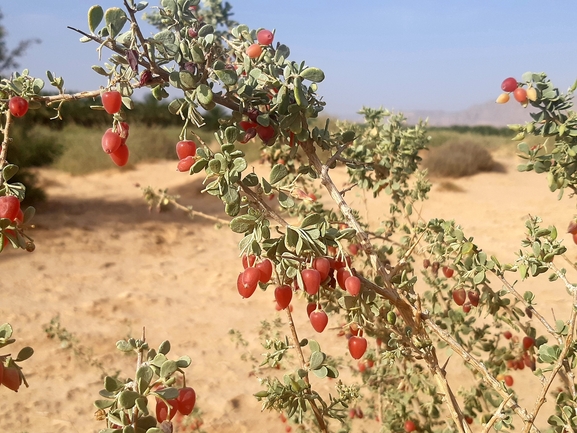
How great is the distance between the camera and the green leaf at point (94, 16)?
79 cm

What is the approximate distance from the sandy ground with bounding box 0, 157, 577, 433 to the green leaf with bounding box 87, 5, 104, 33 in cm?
254

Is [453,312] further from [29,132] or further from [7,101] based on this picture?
[29,132]

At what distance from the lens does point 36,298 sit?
4.68 m

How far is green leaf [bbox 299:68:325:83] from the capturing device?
973mm

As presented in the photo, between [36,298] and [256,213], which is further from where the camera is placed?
[36,298]

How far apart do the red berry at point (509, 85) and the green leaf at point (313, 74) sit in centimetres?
75

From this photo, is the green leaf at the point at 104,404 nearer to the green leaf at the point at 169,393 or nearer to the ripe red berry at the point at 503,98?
the green leaf at the point at 169,393

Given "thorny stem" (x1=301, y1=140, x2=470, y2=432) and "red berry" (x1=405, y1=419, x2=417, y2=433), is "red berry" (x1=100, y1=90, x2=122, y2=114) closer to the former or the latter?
"thorny stem" (x1=301, y1=140, x2=470, y2=432)

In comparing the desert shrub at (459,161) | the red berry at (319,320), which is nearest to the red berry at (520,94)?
the red berry at (319,320)

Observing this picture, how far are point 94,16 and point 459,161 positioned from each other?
11.6 meters

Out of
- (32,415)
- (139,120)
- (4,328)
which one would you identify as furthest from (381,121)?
(139,120)

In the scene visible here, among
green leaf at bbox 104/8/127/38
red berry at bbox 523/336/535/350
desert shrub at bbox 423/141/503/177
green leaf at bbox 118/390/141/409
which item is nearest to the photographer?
green leaf at bbox 118/390/141/409

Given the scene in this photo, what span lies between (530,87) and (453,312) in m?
1.04

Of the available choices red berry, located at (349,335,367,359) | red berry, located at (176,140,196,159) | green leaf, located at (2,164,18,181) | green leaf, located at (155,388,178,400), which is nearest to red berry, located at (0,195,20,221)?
green leaf, located at (2,164,18,181)
